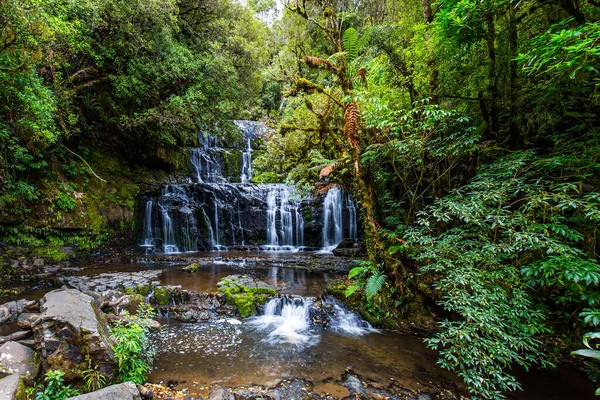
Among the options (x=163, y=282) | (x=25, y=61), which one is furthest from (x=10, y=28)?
(x=163, y=282)

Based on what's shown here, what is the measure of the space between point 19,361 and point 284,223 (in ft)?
33.8

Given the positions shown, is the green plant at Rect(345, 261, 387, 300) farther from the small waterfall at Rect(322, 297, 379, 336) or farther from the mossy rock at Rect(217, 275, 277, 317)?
the mossy rock at Rect(217, 275, 277, 317)

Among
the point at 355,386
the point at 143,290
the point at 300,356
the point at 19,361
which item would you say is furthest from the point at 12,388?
the point at 355,386

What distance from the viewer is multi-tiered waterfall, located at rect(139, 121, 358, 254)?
465 inches

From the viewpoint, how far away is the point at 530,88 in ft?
14.3

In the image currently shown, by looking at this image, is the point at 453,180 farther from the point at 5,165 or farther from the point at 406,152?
the point at 5,165

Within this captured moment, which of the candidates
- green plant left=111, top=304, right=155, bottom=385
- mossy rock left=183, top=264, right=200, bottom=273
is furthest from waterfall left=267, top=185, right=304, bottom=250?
green plant left=111, top=304, right=155, bottom=385

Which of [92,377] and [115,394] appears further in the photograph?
[92,377]

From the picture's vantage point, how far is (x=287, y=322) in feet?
18.0

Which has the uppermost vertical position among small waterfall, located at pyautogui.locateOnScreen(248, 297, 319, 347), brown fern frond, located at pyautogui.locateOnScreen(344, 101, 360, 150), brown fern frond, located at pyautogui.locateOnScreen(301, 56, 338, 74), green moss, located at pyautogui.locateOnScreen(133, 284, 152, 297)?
brown fern frond, located at pyautogui.locateOnScreen(301, 56, 338, 74)

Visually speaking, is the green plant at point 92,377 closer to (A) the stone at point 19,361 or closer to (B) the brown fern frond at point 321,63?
(A) the stone at point 19,361

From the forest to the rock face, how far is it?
0.05 m

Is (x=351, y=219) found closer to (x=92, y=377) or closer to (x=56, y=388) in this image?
(x=92, y=377)

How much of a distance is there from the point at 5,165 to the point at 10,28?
4100 millimetres
